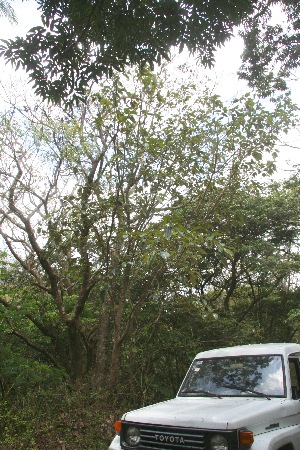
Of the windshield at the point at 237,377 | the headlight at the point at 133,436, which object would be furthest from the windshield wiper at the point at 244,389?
the headlight at the point at 133,436

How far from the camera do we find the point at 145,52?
15.9ft

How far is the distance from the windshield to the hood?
0.55 feet

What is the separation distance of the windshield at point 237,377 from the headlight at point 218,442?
1032 mm

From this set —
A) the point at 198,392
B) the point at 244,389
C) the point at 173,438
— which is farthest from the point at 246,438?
the point at 198,392

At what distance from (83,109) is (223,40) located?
7.54 meters

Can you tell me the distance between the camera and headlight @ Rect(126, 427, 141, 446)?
159 inches

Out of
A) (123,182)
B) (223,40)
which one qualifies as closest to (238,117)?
(123,182)

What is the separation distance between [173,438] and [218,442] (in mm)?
439

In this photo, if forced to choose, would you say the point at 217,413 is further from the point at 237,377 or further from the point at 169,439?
the point at 237,377

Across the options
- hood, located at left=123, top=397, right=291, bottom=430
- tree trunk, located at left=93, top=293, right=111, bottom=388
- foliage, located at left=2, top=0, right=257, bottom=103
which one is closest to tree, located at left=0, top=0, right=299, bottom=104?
foliage, located at left=2, top=0, right=257, bottom=103

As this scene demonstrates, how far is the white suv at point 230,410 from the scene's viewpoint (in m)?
3.55

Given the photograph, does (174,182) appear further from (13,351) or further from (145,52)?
(13,351)

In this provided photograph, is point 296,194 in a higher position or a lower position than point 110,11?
higher

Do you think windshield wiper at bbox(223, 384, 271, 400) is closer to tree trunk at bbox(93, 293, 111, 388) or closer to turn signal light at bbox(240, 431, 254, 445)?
turn signal light at bbox(240, 431, 254, 445)
